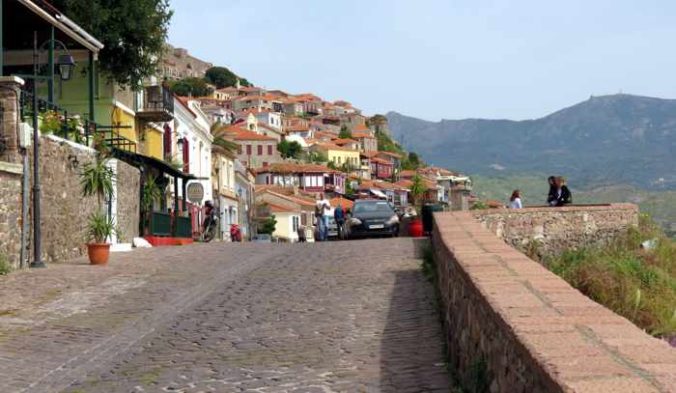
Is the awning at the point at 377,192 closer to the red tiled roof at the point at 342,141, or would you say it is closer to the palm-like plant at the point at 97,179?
the red tiled roof at the point at 342,141

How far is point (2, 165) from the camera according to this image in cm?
1752

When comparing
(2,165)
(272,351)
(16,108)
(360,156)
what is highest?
(360,156)

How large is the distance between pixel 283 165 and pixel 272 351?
111497 mm

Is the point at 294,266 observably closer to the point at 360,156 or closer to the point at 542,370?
the point at 542,370

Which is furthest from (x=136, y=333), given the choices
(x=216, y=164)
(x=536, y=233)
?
(x=216, y=164)

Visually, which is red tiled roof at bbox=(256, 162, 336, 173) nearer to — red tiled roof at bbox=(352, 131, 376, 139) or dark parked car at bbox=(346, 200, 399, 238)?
red tiled roof at bbox=(352, 131, 376, 139)

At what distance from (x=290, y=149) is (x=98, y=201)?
12546 centimetres

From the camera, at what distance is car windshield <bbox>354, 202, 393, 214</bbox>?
3322 cm

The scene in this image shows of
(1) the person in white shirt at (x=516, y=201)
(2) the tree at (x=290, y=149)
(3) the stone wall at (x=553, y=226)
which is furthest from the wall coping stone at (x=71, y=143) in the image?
(2) the tree at (x=290, y=149)

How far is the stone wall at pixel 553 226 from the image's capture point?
27.6 metres

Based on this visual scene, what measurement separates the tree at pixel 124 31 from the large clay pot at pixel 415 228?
1162cm

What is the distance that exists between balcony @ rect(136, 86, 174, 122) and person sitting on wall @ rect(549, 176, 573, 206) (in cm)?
1734

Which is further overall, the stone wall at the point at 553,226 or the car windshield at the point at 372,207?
the car windshield at the point at 372,207

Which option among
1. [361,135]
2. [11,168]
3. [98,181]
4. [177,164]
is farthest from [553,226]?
[361,135]
